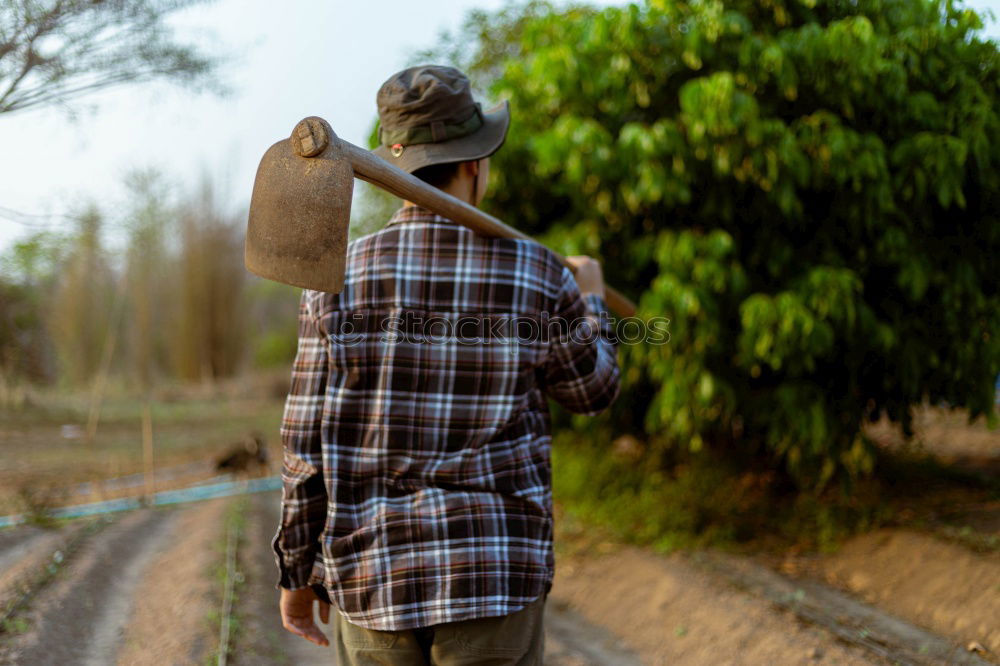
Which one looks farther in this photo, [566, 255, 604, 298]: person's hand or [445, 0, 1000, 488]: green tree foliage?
[445, 0, 1000, 488]: green tree foliage

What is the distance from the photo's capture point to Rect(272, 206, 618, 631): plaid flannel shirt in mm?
1373

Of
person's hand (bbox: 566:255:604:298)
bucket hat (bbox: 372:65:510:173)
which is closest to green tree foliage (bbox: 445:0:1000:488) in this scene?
person's hand (bbox: 566:255:604:298)

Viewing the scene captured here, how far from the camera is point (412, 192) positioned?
1.41 m

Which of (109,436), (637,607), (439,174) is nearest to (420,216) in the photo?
(439,174)

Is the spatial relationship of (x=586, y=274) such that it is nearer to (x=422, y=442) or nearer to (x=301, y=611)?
(x=422, y=442)

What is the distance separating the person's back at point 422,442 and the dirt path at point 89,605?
5.73ft

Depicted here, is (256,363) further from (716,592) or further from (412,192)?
(412,192)

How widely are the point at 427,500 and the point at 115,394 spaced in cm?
1280

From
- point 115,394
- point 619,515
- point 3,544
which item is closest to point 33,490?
point 3,544

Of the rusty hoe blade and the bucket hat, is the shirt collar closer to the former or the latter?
the bucket hat

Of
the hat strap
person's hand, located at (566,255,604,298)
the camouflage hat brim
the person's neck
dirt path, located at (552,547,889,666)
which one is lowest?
dirt path, located at (552,547,889,666)

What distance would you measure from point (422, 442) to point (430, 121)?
0.65 meters

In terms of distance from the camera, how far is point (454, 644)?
1372 mm

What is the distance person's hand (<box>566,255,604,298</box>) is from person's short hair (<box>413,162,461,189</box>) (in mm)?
477
